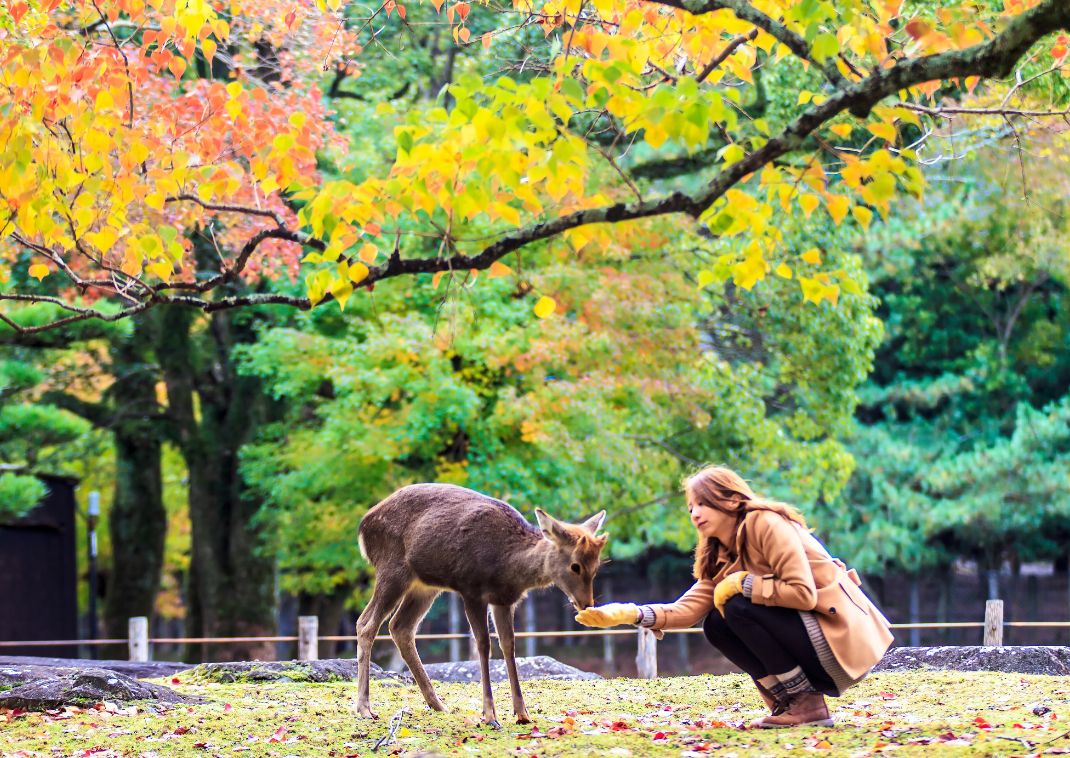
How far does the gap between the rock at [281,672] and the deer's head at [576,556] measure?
4.02 metres

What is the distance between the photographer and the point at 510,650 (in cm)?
759

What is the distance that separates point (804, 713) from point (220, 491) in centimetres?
1578

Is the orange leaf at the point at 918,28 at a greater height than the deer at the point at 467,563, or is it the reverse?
the orange leaf at the point at 918,28

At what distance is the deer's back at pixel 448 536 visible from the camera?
7.71 m

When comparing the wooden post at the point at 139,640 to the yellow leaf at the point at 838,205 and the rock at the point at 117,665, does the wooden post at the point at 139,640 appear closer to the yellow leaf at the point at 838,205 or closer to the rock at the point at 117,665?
the rock at the point at 117,665

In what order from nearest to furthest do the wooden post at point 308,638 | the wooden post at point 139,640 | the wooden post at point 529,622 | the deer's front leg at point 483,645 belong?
the deer's front leg at point 483,645 < the wooden post at point 308,638 < the wooden post at point 139,640 < the wooden post at point 529,622

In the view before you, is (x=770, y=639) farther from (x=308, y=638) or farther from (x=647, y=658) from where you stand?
(x=308, y=638)

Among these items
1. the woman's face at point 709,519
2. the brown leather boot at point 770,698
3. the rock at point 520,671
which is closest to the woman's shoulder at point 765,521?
the woman's face at point 709,519

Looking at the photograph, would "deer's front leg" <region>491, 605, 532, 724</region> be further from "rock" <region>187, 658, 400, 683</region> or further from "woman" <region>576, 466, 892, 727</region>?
"rock" <region>187, 658, 400, 683</region>

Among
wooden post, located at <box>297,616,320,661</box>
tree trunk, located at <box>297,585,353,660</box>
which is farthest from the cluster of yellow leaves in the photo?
tree trunk, located at <box>297,585,353,660</box>

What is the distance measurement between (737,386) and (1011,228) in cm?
983

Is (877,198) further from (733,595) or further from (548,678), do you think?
(548,678)

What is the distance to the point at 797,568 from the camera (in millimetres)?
5805

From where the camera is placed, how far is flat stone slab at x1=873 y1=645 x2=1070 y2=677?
9.99 metres
